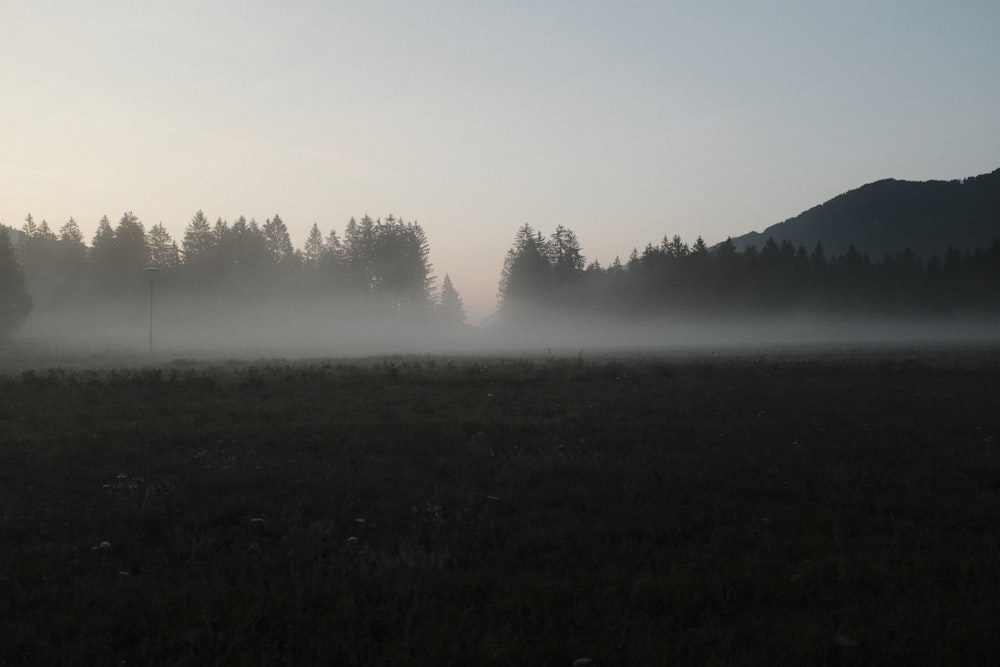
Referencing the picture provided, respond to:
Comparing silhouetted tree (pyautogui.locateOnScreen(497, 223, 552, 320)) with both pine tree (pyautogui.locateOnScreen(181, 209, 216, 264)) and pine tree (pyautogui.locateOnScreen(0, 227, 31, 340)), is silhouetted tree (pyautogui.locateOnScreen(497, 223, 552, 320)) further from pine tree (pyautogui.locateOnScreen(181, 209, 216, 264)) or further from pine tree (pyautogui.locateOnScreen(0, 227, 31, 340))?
pine tree (pyautogui.locateOnScreen(0, 227, 31, 340))

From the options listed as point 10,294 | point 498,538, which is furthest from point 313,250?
Result: point 498,538

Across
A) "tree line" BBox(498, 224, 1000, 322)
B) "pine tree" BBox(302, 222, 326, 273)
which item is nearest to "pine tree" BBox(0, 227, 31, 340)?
"pine tree" BBox(302, 222, 326, 273)

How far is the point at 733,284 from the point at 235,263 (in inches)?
2775

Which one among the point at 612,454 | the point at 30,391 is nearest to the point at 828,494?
the point at 612,454

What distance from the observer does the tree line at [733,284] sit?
299 feet

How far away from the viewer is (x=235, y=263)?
276ft

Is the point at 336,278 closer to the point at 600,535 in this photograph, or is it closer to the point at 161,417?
the point at 161,417

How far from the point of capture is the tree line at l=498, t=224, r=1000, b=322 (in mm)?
91250

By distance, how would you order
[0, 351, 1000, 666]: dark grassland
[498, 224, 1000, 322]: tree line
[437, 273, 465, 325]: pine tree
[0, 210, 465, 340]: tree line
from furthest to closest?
1. [437, 273, 465, 325]: pine tree
2. [498, 224, 1000, 322]: tree line
3. [0, 210, 465, 340]: tree line
4. [0, 351, 1000, 666]: dark grassland

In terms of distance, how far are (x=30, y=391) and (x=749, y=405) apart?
19.4 metres

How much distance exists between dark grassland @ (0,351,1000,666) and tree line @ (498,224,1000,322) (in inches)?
3090

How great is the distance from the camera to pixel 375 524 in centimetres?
Result: 713

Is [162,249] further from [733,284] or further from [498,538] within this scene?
[498,538]

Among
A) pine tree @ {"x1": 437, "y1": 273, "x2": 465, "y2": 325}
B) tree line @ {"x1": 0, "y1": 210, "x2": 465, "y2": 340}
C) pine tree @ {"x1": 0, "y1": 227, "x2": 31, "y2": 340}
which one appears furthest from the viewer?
pine tree @ {"x1": 437, "y1": 273, "x2": 465, "y2": 325}
